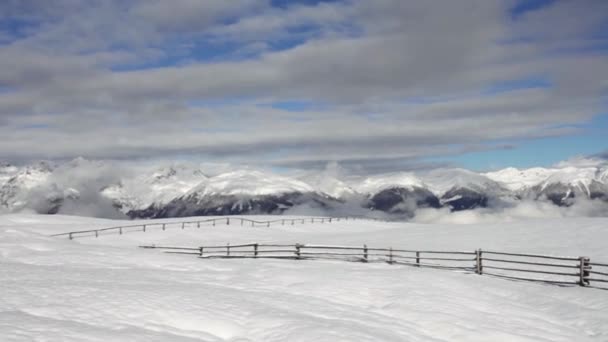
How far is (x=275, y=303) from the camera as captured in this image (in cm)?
2212

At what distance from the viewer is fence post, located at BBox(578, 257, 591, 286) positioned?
1131 inches

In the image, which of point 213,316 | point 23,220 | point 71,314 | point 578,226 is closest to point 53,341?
point 71,314

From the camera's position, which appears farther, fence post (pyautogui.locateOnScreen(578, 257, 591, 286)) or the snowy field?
fence post (pyautogui.locateOnScreen(578, 257, 591, 286))

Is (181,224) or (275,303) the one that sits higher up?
(275,303)

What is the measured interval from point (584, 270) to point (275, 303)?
1740 cm

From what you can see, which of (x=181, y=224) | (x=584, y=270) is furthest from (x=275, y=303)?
(x=181, y=224)

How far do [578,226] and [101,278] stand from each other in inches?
1844

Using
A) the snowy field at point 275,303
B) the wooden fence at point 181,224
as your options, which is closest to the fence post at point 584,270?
the snowy field at point 275,303

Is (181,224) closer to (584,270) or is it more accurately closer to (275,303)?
(275,303)

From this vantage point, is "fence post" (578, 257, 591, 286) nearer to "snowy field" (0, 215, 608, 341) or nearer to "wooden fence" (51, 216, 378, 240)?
"snowy field" (0, 215, 608, 341)

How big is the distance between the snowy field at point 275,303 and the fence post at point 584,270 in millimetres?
1297

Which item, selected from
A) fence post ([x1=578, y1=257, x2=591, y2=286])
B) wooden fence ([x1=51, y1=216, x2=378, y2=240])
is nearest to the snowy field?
fence post ([x1=578, y1=257, x2=591, y2=286])

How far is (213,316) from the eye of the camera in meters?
18.7

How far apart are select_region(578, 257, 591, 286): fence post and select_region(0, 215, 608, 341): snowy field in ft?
4.26
